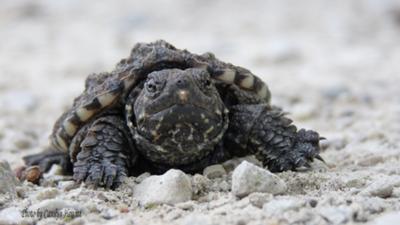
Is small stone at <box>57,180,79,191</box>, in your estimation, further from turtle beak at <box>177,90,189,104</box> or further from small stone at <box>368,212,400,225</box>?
small stone at <box>368,212,400,225</box>

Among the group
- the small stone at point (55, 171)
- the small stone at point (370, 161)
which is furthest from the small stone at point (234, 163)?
the small stone at point (55, 171)

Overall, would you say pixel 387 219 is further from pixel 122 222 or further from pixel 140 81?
pixel 140 81

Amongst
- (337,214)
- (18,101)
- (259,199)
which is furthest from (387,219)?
(18,101)

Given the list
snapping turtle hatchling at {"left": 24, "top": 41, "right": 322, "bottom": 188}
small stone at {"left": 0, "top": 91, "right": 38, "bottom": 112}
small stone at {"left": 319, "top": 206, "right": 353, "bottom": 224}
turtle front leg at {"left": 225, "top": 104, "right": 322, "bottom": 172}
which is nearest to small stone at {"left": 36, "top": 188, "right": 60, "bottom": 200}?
snapping turtle hatchling at {"left": 24, "top": 41, "right": 322, "bottom": 188}

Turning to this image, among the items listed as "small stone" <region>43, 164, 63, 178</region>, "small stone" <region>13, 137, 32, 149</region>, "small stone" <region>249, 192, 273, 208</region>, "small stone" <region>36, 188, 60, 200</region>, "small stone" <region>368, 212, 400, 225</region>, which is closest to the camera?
"small stone" <region>368, 212, 400, 225</region>

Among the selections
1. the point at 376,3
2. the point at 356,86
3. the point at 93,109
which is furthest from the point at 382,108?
the point at 376,3

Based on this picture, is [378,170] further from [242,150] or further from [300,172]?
[242,150]

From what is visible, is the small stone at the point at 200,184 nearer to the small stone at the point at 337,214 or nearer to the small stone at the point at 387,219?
the small stone at the point at 337,214
